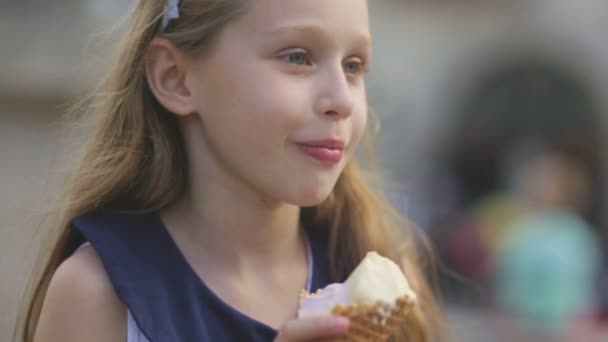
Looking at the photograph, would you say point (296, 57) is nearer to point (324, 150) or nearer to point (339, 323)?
point (324, 150)

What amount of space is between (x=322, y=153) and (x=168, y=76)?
0.44 metres

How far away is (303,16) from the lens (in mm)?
2178

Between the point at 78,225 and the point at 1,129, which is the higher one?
the point at 78,225

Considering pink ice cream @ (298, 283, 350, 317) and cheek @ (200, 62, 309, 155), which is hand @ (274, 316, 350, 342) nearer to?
pink ice cream @ (298, 283, 350, 317)

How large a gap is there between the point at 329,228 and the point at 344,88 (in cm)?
56

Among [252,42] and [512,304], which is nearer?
[252,42]

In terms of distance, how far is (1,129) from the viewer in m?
12.1

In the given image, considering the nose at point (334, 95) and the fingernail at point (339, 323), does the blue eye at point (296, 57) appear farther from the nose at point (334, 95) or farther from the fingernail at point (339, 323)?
the fingernail at point (339, 323)

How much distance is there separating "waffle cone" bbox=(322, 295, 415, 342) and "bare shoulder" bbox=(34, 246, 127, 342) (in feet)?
1.58

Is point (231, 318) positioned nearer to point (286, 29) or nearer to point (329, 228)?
point (329, 228)

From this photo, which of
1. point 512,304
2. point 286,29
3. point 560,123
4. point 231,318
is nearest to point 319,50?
point 286,29

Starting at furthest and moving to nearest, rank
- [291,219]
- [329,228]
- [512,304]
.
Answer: [512,304] → [329,228] → [291,219]

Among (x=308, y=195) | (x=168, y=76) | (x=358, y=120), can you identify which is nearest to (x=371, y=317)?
(x=308, y=195)

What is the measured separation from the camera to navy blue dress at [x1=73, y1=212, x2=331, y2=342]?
2191mm
